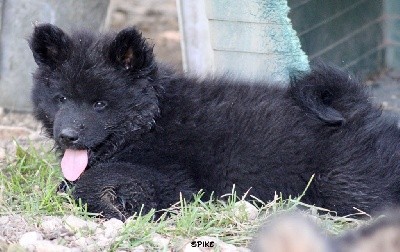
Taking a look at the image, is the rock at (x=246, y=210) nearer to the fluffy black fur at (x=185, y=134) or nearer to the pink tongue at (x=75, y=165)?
the fluffy black fur at (x=185, y=134)

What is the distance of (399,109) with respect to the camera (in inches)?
315

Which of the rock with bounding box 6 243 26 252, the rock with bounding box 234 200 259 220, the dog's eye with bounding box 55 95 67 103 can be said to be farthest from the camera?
the dog's eye with bounding box 55 95 67 103

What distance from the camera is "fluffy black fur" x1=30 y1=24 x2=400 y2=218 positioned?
207 inches

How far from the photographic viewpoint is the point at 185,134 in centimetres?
537

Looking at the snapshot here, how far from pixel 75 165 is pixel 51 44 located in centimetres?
71

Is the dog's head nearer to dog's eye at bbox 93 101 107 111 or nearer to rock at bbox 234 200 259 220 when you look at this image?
dog's eye at bbox 93 101 107 111

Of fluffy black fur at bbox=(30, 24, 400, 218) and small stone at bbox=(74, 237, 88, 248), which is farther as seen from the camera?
fluffy black fur at bbox=(30, 24, 400, 218)

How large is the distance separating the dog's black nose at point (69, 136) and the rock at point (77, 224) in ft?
1.50

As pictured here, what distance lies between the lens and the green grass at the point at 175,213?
4.78 metres

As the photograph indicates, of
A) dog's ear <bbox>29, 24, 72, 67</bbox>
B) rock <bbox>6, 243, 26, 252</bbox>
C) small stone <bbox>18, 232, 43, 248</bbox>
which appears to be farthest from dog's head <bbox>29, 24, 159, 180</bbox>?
rock <bbox>6, 243, 26, 252</bbox>

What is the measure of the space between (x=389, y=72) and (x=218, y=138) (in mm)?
3910

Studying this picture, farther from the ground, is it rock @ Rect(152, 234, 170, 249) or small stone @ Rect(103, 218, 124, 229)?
small stone @ Rect(103, 218, 124, 229)

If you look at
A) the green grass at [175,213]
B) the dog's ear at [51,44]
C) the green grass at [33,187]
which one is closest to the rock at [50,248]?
the green grass at [175,213]

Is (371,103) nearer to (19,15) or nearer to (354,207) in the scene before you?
(354,207)
